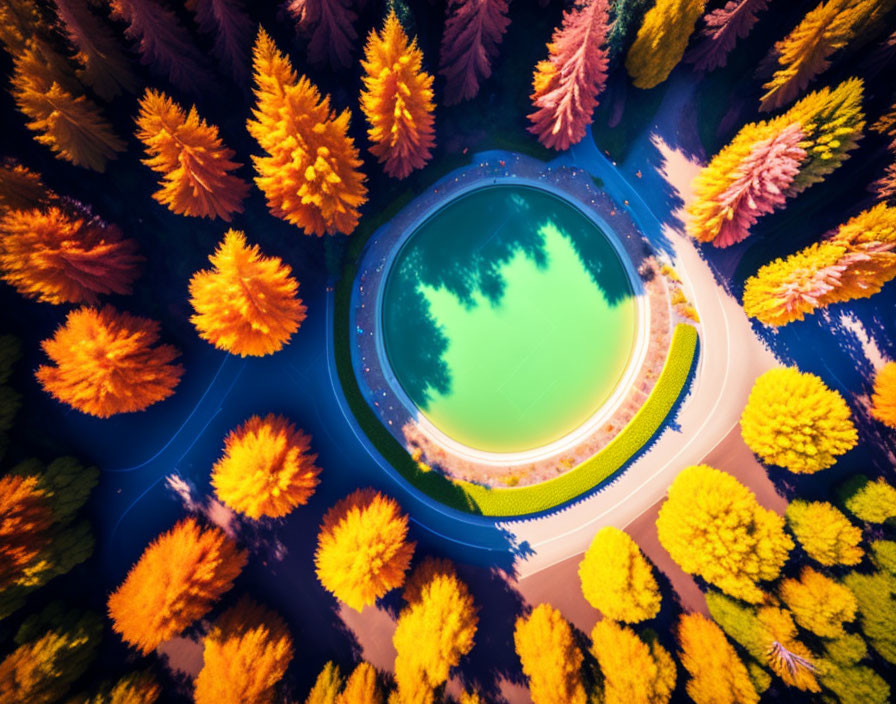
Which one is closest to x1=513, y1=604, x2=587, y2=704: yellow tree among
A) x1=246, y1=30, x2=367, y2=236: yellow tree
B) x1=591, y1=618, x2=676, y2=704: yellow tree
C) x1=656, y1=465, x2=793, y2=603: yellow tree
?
x1=591, y1=618, x2=676, y2=704: yellow tree

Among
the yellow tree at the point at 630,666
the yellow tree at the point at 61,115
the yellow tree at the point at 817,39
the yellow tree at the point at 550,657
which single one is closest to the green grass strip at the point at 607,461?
the yellow tree at the point at 550,657

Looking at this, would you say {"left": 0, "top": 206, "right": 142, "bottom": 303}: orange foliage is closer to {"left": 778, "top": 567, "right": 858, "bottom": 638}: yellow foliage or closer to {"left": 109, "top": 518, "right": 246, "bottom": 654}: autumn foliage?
{"left": 109, "top": 518, "right": 246, "bottom": 654}: autumn foliage

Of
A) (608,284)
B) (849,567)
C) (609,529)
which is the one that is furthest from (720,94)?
(849,567)

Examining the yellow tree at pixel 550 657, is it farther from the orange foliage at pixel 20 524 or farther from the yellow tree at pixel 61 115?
the yellow tree at pixel 61 115

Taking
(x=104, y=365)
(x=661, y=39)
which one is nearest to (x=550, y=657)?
(x=104, y=365)

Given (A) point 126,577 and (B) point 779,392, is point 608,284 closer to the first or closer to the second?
(B) point 779,392
